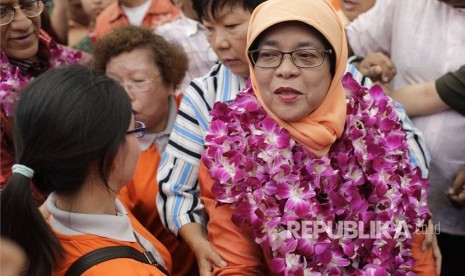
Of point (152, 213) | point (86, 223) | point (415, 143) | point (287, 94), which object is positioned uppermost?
point (287, 94)

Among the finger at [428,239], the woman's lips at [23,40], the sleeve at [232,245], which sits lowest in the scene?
the finger at [428,239]

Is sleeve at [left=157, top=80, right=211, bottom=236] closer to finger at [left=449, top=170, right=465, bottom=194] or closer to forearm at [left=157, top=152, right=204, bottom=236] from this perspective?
forearm at [left=157, top=152, right=204, bottom=236]

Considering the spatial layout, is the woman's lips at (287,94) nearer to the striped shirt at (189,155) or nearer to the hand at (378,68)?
the striped shirt at (189,155)

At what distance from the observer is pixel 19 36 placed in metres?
2.88

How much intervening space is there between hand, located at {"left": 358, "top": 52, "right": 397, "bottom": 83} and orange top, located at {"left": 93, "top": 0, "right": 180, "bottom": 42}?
65.6 inches

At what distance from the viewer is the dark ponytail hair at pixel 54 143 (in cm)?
179

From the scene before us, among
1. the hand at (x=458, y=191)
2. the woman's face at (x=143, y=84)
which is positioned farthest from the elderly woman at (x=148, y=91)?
the hand at (x=458, y=191)

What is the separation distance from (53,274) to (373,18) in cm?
194

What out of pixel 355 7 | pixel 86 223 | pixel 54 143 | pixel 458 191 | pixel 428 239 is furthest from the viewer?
pixel 355 7

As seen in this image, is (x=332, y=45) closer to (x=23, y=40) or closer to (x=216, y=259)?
(x=216, y=259)

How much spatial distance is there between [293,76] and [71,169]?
81cm

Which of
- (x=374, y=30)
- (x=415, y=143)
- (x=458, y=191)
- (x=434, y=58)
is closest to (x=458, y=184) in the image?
(x=458, y=191)

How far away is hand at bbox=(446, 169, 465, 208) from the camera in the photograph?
294cm

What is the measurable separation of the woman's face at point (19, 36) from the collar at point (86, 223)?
1.05 metres
